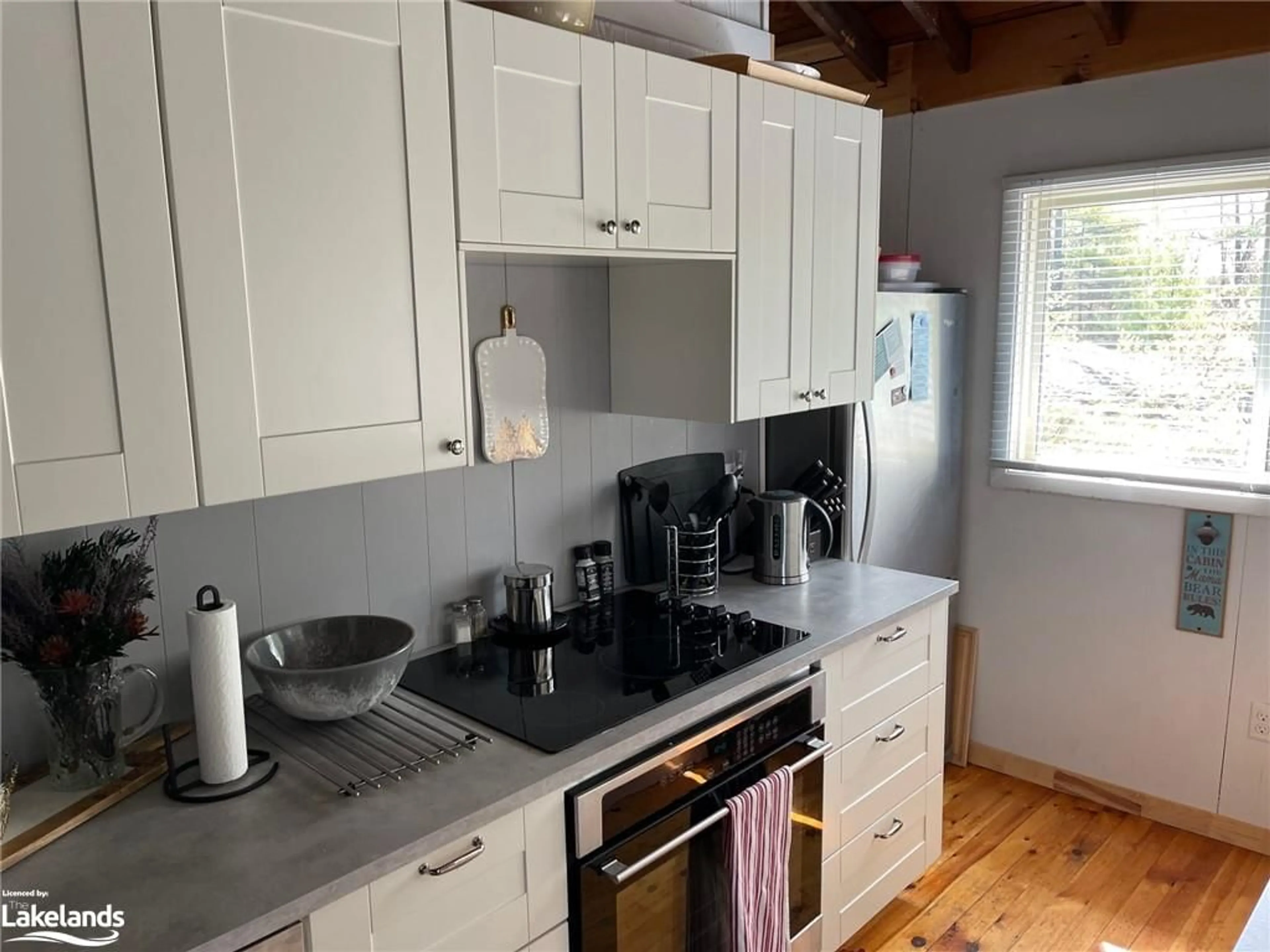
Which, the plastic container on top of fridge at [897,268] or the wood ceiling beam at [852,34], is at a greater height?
the wood ceiling beam at [852,34]

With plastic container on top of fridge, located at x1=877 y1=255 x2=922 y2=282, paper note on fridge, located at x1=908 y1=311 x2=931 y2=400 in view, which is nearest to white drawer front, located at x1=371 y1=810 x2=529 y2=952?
paper note on fridge, located at x1=908 y1=311 x2=931 y2=400

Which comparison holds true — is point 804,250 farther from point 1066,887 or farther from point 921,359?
point 1066,887

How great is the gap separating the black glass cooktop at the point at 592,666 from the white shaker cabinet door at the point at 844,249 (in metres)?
Result: 0.65

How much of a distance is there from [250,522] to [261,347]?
51 centimetres

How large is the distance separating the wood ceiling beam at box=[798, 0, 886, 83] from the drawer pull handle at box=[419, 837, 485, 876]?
265 cm

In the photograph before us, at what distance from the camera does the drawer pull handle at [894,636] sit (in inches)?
91.0

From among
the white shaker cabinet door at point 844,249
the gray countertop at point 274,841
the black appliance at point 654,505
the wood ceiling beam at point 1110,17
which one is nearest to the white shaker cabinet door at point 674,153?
the white shaker cabinet door at point 844,249

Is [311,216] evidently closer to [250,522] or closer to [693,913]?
[250,522]

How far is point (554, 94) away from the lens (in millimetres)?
1697

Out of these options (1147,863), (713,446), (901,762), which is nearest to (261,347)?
(713,446)

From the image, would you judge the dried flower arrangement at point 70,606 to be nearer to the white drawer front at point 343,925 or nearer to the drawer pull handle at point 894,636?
the white drawer front at point 343,925

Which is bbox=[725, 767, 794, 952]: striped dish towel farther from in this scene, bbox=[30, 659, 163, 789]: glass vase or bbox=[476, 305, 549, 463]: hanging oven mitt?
bbox=[30, 659, 163, 789]: glass vase

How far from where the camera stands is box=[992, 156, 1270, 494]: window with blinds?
2795mm

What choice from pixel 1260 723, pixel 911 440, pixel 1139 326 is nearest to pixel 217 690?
pixel 911 440
